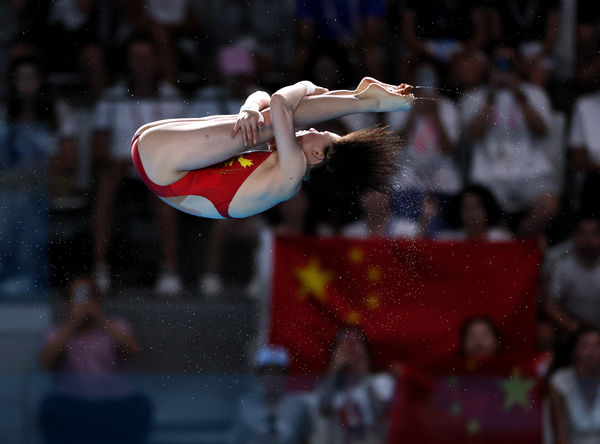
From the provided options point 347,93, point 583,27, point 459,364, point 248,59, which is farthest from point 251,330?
point 583,27

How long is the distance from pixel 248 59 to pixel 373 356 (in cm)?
195

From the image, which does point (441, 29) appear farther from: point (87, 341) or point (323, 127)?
point (87, 341)

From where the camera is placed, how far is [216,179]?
430cm

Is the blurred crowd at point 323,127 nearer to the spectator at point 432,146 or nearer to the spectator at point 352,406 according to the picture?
the spectator at point 432,146

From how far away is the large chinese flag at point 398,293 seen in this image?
5770 millimetres

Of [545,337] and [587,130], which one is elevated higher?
[587,130]

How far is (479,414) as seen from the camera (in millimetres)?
5344

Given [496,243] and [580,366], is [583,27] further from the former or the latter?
[580,366]

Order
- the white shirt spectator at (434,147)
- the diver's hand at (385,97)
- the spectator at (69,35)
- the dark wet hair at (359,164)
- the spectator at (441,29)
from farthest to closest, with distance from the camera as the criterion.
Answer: the spectator at (69,35) → the spectator at (441,29) → the white shirt spectator at (434,147) → the dark wet hair at (359,164) → the diver's hand at (385,97)

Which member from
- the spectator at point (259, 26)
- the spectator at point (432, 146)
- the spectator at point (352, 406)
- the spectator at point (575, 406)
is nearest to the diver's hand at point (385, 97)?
the spectator at point (432, 146)

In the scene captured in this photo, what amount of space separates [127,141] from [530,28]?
7.84ft

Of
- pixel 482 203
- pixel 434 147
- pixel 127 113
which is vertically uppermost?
pixel 127 113

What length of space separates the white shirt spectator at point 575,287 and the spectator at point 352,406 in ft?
3.88

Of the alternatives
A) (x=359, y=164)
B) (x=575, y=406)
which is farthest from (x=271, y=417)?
(x=359, y=164)
